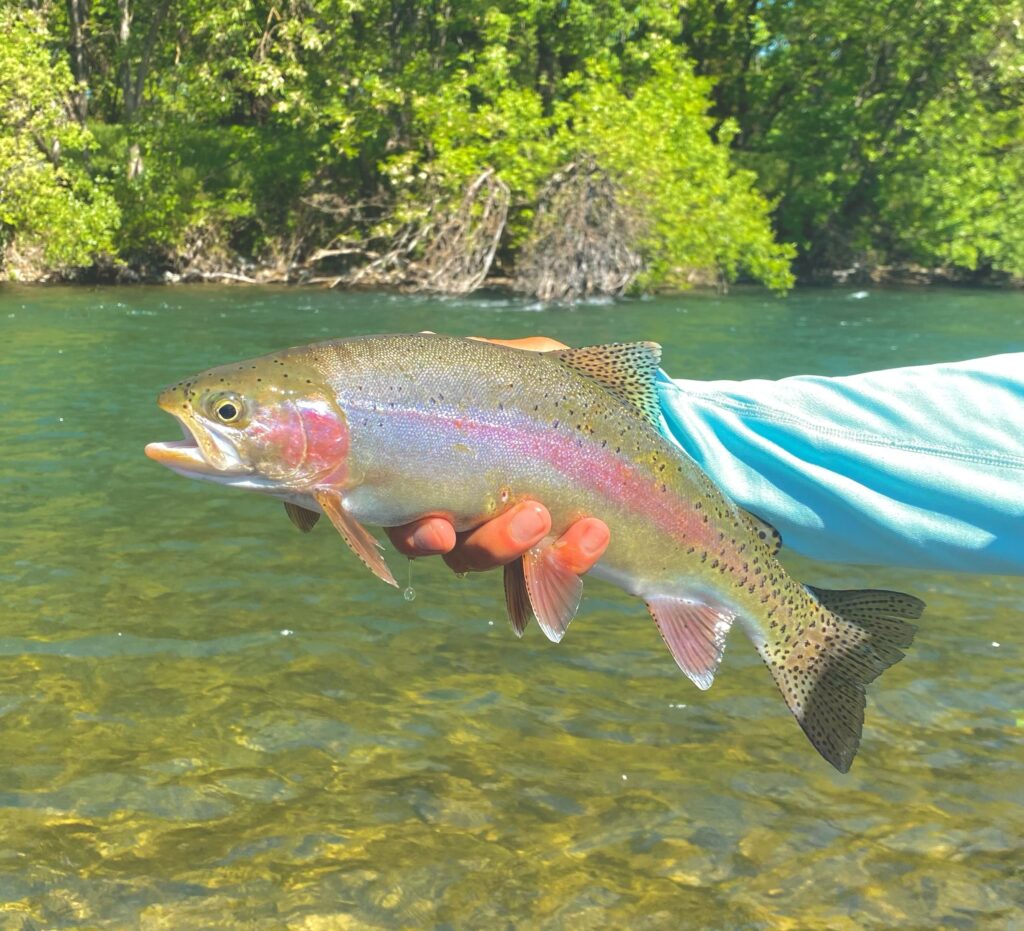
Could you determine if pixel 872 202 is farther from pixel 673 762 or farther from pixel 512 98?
pixel 673 762

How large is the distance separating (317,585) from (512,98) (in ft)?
70.1

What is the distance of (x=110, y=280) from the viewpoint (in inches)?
1016

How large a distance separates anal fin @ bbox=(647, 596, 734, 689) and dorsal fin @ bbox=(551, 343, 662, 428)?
17.9 inches

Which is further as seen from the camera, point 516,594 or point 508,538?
point 516,594

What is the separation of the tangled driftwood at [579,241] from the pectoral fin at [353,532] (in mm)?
20373

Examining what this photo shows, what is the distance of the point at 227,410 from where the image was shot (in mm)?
2527

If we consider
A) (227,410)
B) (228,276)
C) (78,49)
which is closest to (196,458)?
(227,410)

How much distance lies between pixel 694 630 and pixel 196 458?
49.8 inches

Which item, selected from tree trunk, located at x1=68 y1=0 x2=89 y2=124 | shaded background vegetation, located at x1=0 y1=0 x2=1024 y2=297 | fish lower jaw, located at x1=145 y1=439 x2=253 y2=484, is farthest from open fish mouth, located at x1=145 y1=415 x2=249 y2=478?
tree trunk, located at x1=68 y1=0 x2=89 y2=124

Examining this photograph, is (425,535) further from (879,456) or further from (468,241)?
(468,241)

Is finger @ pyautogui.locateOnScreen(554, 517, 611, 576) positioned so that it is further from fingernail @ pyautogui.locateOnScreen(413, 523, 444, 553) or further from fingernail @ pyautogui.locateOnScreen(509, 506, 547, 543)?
fingernail @ pyautogui.locateOnScreen(413, 523, 444, 553)

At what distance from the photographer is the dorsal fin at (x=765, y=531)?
291 cm

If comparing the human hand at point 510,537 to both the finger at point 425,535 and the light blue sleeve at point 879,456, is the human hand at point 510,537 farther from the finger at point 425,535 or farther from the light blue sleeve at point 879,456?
the light blue sleeve at point 879,456

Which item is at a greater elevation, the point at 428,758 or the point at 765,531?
the point at 765,531
